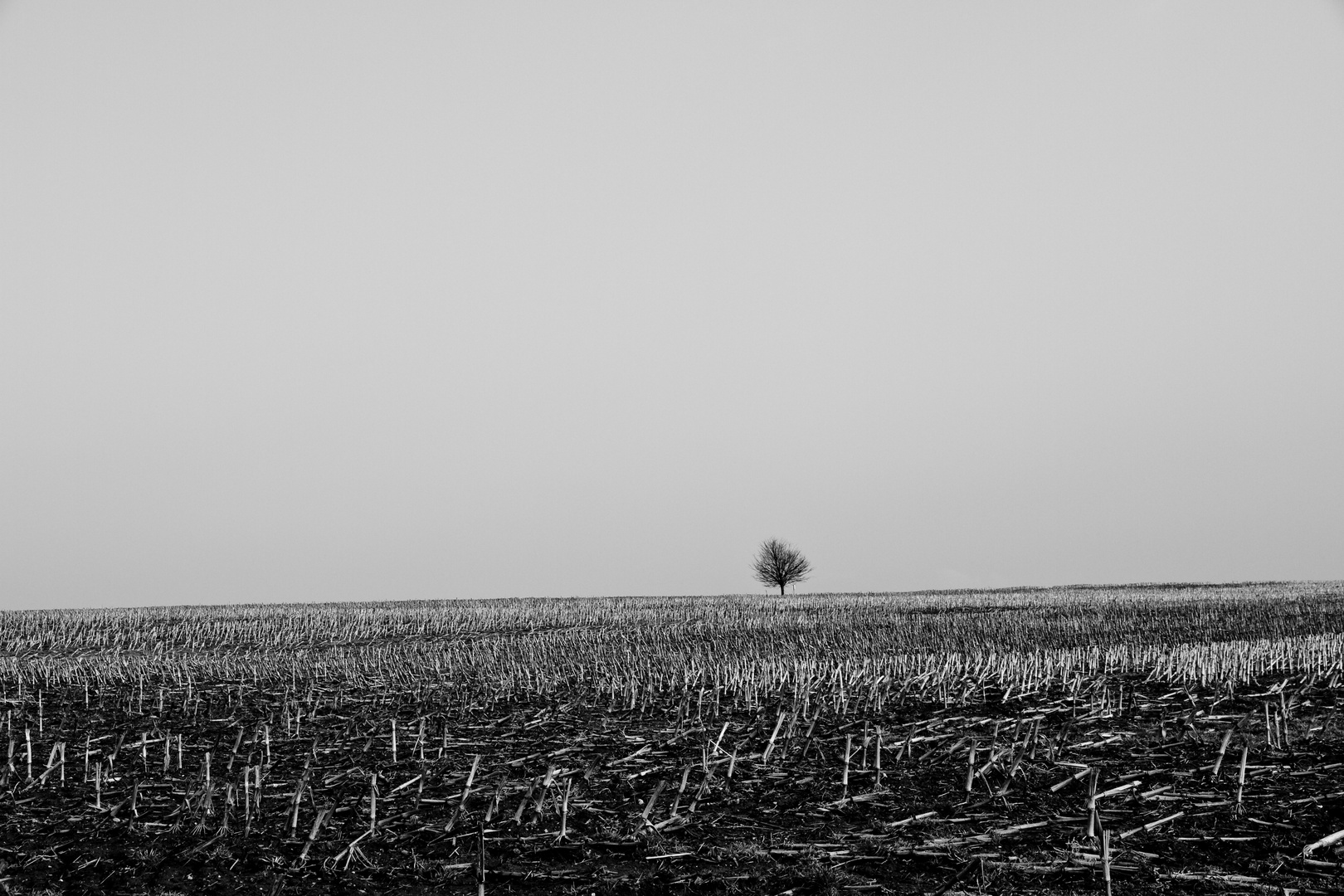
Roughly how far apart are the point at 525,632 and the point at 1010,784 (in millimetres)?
29801

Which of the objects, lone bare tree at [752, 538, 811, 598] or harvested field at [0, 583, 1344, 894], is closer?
harvested field at [0, 583, 1344, 894]

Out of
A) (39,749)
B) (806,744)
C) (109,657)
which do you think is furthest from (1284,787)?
(109,657)

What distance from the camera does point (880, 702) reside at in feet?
51.1

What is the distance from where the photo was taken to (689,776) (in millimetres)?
11148

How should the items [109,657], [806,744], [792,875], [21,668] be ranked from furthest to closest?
[109,657], [21,668], [806,744], [792,875]

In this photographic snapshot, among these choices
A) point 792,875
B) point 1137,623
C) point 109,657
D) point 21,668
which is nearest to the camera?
point 792,875

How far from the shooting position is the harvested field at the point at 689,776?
8.09 meters

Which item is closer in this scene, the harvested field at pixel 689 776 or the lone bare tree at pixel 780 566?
the harvested field at pixel 689 776

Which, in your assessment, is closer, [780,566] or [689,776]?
[689,776]

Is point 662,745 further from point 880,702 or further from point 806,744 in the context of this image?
point 880,702

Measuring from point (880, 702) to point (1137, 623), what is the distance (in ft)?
77.3

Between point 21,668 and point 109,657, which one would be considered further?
point 109,657

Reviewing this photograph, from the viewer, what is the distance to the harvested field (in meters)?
8.09

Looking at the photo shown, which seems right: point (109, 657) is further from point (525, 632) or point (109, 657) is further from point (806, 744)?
point (806, 744)
